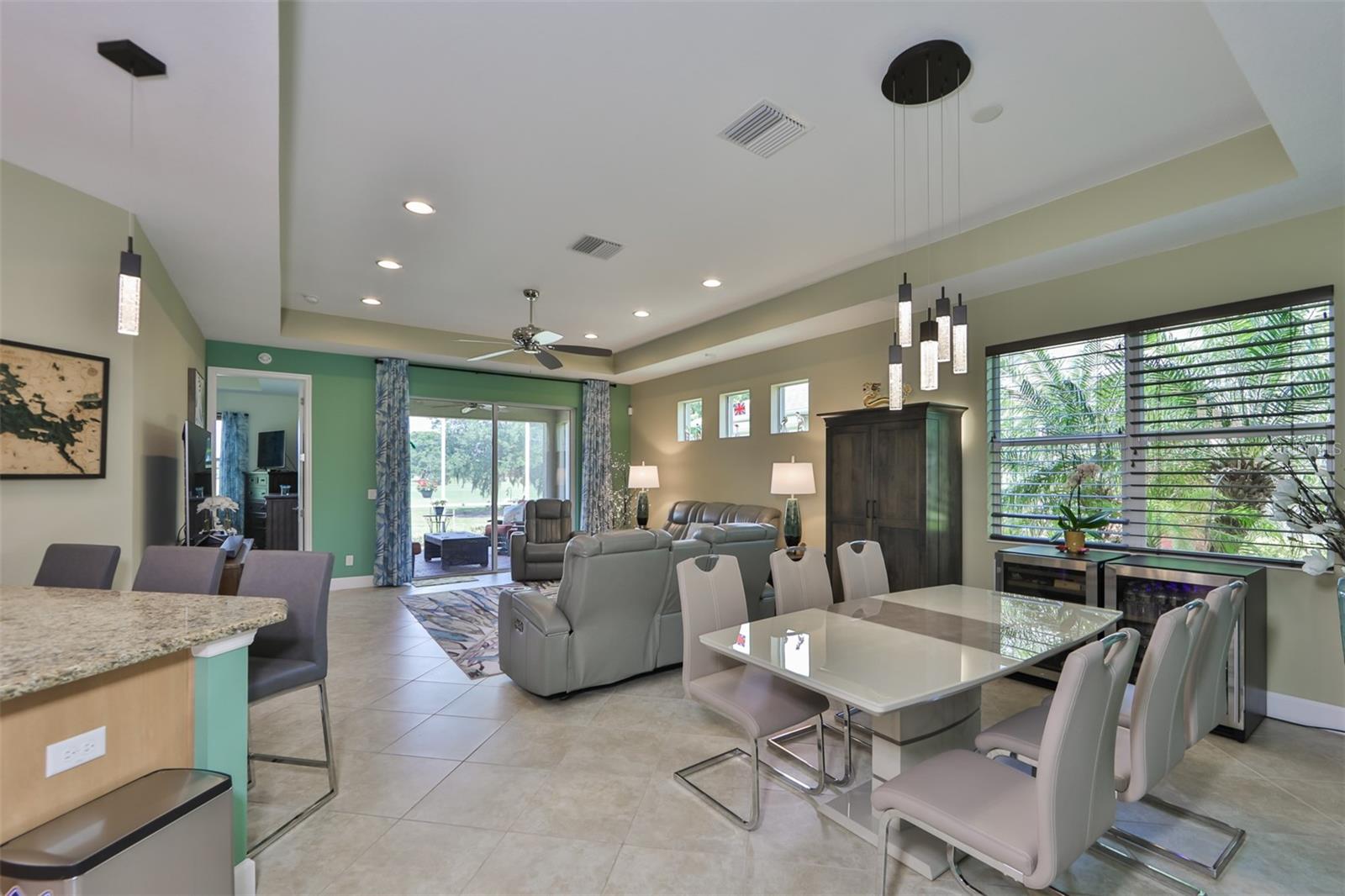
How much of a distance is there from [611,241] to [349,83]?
201 cm

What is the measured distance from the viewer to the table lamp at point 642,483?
7.86m

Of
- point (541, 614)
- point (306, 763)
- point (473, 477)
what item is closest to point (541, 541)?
point (473, 477)

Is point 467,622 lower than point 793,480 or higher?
lower

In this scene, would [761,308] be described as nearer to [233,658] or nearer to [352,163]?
[352,163]

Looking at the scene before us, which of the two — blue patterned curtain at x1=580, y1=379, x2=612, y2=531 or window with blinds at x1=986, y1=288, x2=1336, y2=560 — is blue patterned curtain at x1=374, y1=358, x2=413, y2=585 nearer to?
blue patterned curtain at x1=580, y1=379, x2=612, y2=531

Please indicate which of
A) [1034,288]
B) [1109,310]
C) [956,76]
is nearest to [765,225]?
[956,76]

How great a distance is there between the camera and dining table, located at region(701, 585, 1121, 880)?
6.02ft

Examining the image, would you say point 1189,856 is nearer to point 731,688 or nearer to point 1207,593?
A: point 1207,593

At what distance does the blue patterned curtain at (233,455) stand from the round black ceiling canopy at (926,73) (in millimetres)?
9424

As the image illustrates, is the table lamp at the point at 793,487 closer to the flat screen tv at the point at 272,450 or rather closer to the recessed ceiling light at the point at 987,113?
the recessed ceiling light at the point at 987,113

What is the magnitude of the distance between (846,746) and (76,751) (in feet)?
8.79

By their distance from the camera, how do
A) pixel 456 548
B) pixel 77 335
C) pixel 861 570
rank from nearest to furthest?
pixel 77 335
pixel 861 570
pixel 456 548

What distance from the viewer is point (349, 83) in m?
2.47

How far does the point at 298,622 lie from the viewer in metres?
2.54
